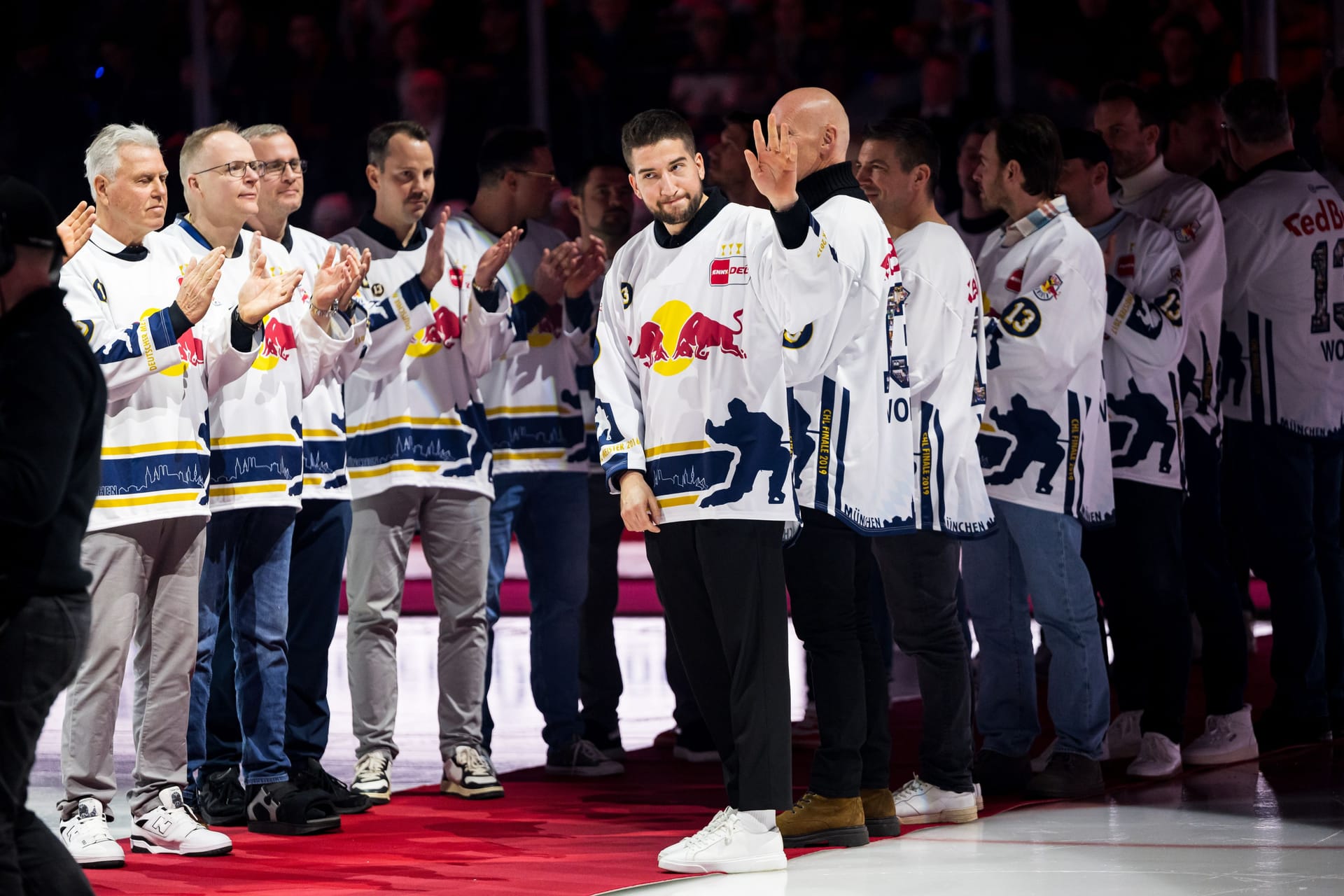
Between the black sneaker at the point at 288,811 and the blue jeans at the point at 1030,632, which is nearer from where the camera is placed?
the black sneaker at the point at 288,811

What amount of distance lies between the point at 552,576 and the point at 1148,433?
1982 millimetres

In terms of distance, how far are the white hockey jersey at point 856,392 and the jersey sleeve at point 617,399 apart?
0.40 metres

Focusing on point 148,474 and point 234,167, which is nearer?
point 148,474

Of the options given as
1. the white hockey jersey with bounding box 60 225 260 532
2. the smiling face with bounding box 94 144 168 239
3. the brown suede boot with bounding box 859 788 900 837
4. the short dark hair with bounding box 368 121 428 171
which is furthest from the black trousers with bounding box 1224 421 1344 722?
the smiling face with bounding box 94 144 168 239

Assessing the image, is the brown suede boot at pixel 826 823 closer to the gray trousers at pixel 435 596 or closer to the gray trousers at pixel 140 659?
the gray trousers at pixel 435 596

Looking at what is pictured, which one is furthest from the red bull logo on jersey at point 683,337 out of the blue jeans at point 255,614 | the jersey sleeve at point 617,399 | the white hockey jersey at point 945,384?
the blue jeans at point 255,614

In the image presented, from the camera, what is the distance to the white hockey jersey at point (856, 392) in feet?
14.4

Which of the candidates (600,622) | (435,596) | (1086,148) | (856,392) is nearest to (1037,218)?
(1086,148)

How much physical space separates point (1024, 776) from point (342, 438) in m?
2.28

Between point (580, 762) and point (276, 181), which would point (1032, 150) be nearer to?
point (276, 181)

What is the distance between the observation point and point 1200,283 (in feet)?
18.5

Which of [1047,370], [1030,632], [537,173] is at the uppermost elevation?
[537,173]

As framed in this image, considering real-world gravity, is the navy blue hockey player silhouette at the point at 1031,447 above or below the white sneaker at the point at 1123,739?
above

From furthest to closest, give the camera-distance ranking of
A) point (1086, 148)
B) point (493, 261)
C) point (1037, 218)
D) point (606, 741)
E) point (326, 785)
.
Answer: point (606, 741) → point (1086, 148) → point (493, 261) → point (1037, 218) → point (326, 785)
